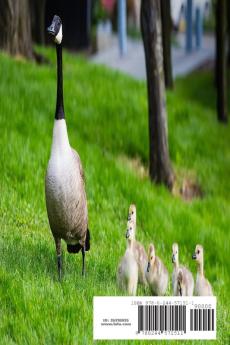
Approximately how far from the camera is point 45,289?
751 cm

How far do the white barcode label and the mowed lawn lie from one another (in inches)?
18.3

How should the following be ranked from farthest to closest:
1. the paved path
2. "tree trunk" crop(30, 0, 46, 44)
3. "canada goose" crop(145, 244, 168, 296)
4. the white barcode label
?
1. the paved path
2. "tree trunk" crop(30, 0, 46, 44)
3. "canada goose" crop(145, 244, 168, 296)
4. the white barcode label

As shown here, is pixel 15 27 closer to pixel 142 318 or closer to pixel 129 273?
pixel 129 273

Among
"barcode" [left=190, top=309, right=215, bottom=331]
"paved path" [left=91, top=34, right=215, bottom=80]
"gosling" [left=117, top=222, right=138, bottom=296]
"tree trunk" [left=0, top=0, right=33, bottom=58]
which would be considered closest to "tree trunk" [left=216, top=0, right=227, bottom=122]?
"tree trunk" [left=0, top=0, right=33, bottom=58]

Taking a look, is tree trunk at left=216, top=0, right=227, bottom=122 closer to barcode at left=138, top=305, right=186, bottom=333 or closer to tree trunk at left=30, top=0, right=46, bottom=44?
tree trunk at left=30, top=0, right=46, bottom=44

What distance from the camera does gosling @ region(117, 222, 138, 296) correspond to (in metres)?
7.54

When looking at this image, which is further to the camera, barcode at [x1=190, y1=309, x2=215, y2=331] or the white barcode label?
barcode at [x1=190, y1=309, x2=215, y2=331]

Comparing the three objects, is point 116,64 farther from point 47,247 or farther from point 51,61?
point 47,247

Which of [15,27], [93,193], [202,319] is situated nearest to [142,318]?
[202,319]

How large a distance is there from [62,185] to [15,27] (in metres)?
→ 8.10

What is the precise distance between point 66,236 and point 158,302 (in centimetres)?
105

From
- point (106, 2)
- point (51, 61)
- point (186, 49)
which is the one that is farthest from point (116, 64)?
point (51, 61)

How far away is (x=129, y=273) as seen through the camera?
754 centimetres

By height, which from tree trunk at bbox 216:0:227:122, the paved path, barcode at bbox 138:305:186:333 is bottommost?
the paved path
